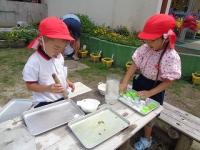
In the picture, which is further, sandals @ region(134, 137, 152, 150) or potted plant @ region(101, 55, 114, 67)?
potted plant @ region(101, 55, 114, 67)

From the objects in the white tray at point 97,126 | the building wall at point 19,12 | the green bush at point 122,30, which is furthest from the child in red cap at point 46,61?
the building wall at point 19,12

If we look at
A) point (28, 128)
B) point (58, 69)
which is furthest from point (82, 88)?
point (28, 128)

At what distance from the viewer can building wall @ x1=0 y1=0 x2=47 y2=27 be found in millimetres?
8820

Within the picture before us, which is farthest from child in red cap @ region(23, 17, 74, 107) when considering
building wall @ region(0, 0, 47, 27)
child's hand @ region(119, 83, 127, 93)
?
building wall @ region(0, 0, 47, 27)

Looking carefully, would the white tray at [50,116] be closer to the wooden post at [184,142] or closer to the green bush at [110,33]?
the wooden post at [184,142]

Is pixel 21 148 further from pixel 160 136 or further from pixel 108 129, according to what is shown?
pixel 160 136

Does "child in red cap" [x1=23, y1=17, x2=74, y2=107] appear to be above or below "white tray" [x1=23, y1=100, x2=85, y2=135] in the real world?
above

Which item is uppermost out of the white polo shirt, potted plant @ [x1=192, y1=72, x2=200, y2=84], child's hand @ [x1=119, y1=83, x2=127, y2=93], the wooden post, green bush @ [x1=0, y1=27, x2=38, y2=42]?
the white polo shirt

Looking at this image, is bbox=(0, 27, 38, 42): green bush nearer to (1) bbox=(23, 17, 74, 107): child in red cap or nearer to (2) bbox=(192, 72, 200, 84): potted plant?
(1) bbox=(23, 17, 74, 107): child in red cap

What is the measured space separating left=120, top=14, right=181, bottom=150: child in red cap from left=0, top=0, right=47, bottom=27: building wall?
851 cm

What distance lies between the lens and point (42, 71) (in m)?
1.75

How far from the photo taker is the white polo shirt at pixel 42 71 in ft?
5.52

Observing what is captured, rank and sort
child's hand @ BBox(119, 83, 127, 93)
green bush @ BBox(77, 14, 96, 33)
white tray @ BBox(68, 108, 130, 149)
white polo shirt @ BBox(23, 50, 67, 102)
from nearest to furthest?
white tray @ BBox(68, 108, 130, 149) → white polo shirt @ BBox(23, 50, 67, 102) → child's hand @ BBox(119, 83, 127, 93) → green bush @ BBox(77, 14, 96, 33)

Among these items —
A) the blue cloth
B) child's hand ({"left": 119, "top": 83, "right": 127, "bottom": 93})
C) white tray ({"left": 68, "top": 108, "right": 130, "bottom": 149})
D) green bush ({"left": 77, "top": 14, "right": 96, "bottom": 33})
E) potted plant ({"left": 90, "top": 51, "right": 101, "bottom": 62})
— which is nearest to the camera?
white tray ({"left": 68, "top": 108, "right": 130, "bottom": 149})
